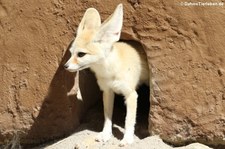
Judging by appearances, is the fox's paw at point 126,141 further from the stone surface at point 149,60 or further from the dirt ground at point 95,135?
the stone surface at point 149,60

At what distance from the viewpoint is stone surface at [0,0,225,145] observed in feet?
15.6

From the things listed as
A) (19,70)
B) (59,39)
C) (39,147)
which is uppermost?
(59,39)

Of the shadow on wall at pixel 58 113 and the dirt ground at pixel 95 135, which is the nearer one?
the dirt ground at pixel 95 135

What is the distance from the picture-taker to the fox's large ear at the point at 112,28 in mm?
4582

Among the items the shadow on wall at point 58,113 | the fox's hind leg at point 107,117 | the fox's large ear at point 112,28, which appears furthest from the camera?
the shadow on wall at point 58,113

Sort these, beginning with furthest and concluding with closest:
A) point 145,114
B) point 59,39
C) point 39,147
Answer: point 145,114 → point 39,147 → point 59,39

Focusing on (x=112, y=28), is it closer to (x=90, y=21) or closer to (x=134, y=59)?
(x=90, y=21)

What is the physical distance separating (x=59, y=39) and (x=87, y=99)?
0.89 metres

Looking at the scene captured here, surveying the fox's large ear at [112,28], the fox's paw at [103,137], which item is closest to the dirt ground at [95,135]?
the fox's paw at [103,137]

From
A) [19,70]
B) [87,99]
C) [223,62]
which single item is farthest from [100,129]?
[223,62]

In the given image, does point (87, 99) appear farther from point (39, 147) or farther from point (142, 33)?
point (142, 33)

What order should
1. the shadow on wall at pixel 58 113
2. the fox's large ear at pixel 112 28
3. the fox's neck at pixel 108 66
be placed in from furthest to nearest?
the shadow on wall at pixel 58 113
the fox's neck at pixel 108 66
the fox's large ear at pixel 112 28

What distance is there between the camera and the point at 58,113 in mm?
5258

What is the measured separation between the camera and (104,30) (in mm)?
4680
